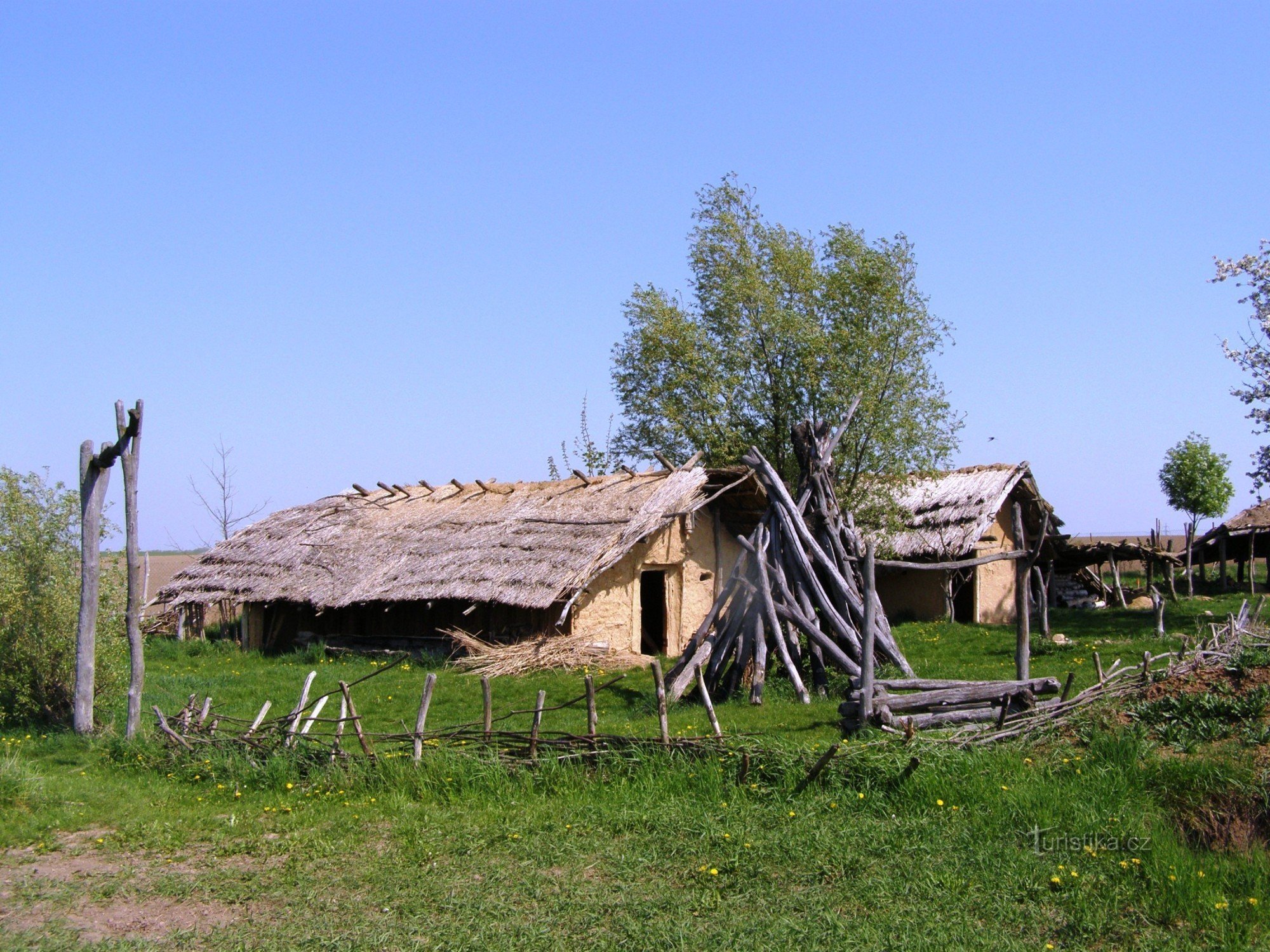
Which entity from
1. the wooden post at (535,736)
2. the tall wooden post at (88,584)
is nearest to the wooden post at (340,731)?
the wooden post at (535,736)

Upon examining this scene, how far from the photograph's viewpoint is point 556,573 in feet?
51.8

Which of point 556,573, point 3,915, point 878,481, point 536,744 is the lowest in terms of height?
point 3,915

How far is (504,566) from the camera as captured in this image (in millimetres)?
16719

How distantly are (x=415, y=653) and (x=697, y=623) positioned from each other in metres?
4.55

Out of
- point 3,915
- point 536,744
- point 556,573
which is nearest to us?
point 3,915

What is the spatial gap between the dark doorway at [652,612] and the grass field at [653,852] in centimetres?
844

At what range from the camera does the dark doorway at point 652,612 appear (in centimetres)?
1778

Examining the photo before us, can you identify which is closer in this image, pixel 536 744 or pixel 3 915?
pixel 3 915

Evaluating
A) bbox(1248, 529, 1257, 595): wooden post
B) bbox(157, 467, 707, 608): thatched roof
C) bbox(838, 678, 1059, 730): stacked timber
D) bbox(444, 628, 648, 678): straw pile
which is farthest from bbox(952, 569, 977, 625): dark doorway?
bbox(838, 678, 1059, 730): stacked timber

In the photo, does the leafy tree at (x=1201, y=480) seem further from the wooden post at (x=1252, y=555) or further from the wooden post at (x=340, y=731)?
the wooden post at (x=340, y=731)

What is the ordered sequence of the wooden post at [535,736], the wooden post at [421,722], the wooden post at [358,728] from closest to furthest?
the wooden post at [535,736]
the wooden post at [421,722]
the wooden post at [358,728]

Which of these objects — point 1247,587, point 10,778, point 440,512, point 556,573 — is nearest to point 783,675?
point 556,573

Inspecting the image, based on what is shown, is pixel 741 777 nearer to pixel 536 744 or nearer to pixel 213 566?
pixel 536 744

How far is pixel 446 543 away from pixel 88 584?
8.38 m
